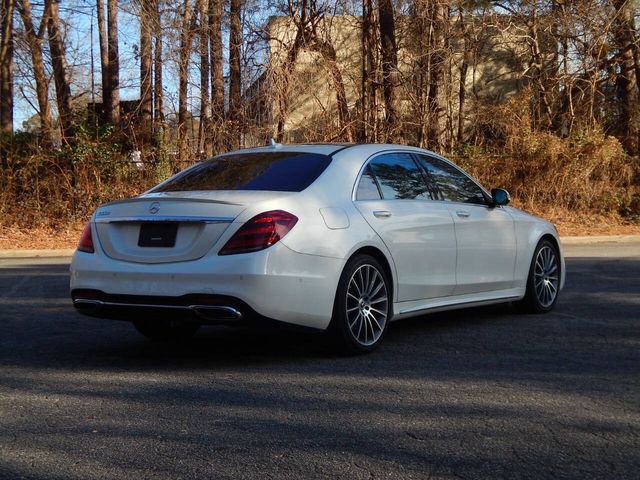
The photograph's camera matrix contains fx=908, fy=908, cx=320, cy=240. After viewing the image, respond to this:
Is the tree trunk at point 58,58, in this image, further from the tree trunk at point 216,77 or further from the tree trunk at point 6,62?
the tree trunk at point 216,77

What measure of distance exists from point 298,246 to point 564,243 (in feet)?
47.2

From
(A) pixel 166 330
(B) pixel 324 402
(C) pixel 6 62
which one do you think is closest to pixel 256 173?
(A) pixel 166 330

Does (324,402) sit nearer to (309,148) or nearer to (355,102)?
(309,148)

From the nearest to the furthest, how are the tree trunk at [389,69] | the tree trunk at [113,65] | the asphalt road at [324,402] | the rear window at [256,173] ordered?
the asphalt road at [324,402] → the rear window at [256,173] → the tree trunk at [389,69] → the tree trunk at [113,65]

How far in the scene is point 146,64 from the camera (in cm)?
2417

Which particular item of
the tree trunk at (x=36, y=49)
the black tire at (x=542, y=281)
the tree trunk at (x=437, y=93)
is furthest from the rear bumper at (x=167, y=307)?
the tree trunk at (x=36, y=49)

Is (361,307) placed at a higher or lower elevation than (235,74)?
lower

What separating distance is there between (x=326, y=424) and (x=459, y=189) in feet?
12.4

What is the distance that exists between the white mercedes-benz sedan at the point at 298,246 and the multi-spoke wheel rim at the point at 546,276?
769 millimetres

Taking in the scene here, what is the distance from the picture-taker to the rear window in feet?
21.9

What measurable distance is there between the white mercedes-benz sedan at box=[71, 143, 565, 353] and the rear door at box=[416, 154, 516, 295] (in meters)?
0.02

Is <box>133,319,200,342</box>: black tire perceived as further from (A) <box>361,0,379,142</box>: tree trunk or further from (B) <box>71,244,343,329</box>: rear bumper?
(A) <box>361,0,379,142</box>: tree trunk

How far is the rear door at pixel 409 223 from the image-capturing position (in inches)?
274

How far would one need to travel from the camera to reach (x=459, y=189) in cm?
809
